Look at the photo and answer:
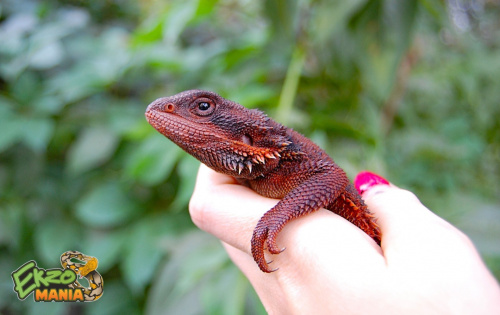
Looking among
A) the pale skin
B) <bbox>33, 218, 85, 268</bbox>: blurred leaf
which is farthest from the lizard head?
<bbox>33, 218, 85, 268</bbox>: blurred leaf

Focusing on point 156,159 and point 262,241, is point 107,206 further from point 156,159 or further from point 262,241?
point 262,241

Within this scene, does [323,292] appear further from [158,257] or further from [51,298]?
[158,257]

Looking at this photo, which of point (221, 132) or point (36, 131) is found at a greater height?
point (221, 132)

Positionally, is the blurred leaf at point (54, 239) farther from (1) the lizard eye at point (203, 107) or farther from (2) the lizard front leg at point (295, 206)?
(2) the lizard front leg at point (295, 206)

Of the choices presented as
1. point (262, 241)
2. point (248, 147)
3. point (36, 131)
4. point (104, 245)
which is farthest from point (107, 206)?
point (262, 241)

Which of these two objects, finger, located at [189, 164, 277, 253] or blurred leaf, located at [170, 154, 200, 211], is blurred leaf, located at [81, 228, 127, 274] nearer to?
blurred leaf, located at [170, 154, 200, 211]

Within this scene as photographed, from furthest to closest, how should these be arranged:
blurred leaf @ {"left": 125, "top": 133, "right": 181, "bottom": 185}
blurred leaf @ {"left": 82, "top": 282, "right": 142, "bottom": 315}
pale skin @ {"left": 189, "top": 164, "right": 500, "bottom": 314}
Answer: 1. blurred leaf @ {"left": 82, "top": 282, "right": 142, "bottom": 315}
2. blurred leaf @ {"left": 125, "top": 133, "right": 181, "bottom": 185}
3. pale skin @ {"left": 189, "top": 164, "right": 500, "bottom": 314}

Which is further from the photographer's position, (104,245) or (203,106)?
(104,245)

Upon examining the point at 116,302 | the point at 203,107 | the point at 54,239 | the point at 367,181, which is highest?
the point at 203,107

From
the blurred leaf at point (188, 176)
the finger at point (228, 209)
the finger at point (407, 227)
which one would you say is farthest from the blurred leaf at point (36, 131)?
the finger at point (407, 227)
